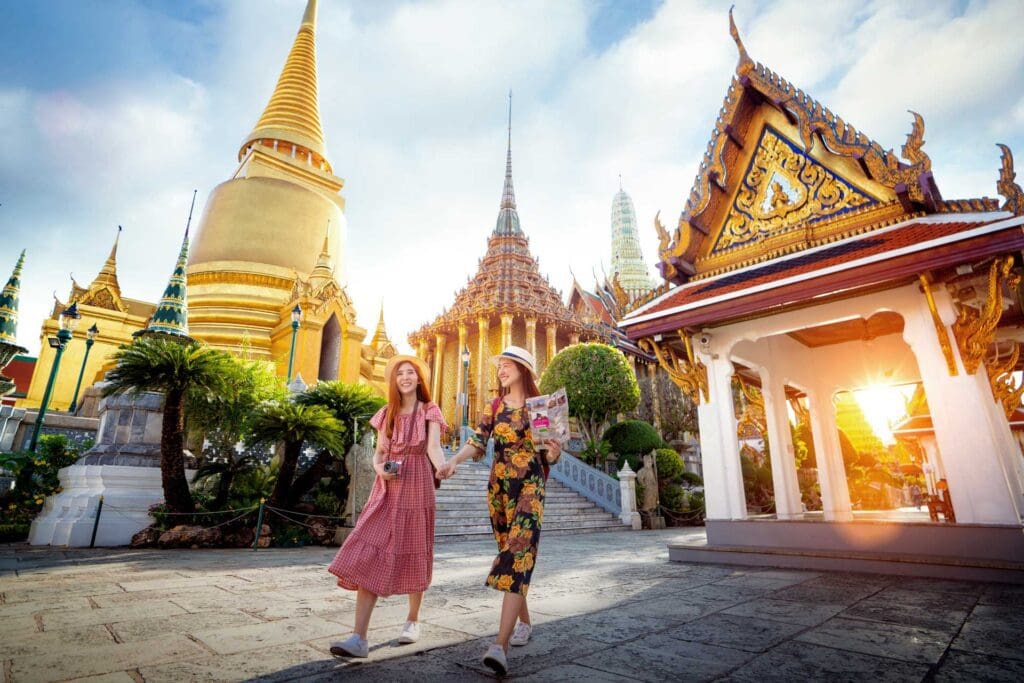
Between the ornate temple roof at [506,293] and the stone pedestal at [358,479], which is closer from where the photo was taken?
the stone pedestal at [358,479]

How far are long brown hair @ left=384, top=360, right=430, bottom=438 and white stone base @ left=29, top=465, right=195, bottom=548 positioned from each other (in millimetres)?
7230

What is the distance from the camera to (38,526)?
7.78m

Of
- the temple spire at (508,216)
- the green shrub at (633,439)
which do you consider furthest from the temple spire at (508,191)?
the green shrub at (633,439)

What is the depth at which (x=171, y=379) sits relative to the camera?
293 inches

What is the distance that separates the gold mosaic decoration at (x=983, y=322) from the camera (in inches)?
179

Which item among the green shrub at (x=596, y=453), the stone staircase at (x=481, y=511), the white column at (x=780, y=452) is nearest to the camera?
the white column at (x=780, y=452)

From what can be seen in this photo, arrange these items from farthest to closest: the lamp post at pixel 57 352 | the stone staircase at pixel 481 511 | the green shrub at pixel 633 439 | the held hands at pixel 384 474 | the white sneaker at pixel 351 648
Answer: the green shrub at pixel 633 439 < the stone staircase at pixel 481 511 < the lamp post at pixel 57 352 < the held hands at pixel 384 474 < the white sneaker at pixel 351 648

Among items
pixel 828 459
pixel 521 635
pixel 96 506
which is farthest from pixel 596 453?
pixel 521 635

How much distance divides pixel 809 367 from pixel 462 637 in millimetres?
7366

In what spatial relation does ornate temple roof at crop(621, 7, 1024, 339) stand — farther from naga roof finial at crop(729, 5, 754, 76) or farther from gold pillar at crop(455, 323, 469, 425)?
gold pillar at crop(455, 323, 469, 425)

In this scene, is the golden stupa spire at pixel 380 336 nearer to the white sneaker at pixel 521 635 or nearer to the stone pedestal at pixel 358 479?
the stone pedestal at pixel 358 479

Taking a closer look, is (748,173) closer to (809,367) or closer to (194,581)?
(809,367)

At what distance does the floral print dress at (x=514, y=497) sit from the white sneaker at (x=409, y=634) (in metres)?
0.51

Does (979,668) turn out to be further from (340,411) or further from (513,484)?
(340,411)
